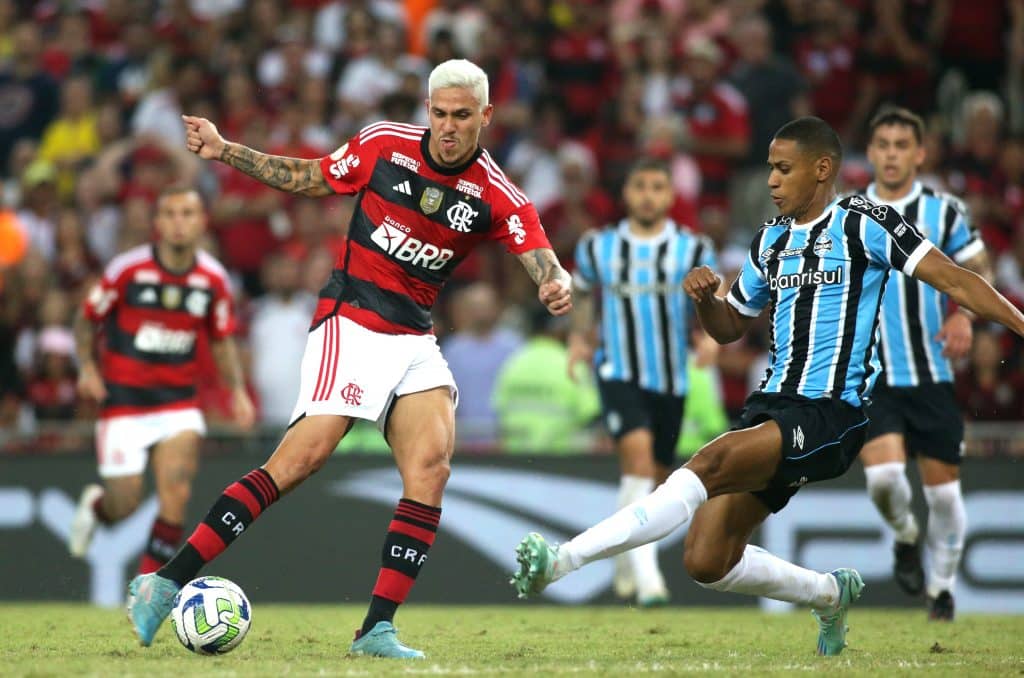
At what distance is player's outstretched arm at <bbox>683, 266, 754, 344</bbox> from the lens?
686 cm

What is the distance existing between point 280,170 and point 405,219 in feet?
2.08

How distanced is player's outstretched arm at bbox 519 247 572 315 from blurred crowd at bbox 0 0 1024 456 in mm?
5651

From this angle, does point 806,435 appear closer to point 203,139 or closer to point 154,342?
point 203,139

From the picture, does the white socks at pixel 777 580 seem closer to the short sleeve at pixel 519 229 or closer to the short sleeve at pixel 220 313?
the short sleeve at pixel 519 229

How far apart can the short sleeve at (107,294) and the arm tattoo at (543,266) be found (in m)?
4.02

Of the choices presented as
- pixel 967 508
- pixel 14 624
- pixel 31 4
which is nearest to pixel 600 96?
pixel 967 508

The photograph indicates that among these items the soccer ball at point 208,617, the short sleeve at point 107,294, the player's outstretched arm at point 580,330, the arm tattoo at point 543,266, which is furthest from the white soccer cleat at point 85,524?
the arm tattoo at point 543,266

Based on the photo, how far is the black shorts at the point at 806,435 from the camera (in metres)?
6.84

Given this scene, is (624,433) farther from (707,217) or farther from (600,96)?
(600,96)

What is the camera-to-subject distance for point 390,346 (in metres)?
7.26

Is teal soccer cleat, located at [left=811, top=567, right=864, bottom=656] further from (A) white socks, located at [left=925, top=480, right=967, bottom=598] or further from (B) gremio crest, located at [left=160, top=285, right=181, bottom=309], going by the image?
(B) gremio crest, located at [left=160, top=285, right=181, bottom=309]

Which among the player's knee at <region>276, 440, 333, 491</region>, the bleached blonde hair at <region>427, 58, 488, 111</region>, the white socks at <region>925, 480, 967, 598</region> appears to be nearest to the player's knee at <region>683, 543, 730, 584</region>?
the player's knee at <region>276, 440, 333, 491</region>

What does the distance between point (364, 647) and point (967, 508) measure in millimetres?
6383

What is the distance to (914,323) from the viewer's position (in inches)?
372
